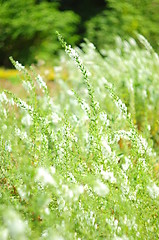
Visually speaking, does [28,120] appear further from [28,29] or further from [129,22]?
[129,22]

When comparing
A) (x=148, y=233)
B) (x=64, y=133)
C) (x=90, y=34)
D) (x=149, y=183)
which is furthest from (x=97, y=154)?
(x=90, y=34)

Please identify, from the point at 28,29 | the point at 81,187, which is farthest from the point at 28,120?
the point at 28,29

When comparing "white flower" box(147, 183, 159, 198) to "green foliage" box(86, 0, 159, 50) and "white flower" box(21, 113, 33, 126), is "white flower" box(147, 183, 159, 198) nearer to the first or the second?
"white flower" box(21, 113, 33, 126)

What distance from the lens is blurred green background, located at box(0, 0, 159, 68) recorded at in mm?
7203

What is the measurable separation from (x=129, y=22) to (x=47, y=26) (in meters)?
1.69

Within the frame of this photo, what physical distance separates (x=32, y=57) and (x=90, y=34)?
148 centimetres

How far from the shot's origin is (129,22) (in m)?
7.27

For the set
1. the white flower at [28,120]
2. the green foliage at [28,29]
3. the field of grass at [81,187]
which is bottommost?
the green foliage at [28,29]

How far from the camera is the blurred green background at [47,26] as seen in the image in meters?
7.20

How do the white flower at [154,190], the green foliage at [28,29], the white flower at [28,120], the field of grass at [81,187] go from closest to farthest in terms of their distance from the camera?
the field of grass at [81,187]
the white flower at [154,190]
the white flower at [28,120]
the green foliage at [28,29]

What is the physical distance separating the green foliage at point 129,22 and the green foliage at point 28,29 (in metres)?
0.69

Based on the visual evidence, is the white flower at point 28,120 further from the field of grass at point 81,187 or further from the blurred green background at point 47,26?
the blurred green background at point 47,26

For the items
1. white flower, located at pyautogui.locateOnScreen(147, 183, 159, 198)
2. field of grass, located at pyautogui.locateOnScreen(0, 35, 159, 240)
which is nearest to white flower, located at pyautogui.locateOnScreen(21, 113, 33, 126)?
field of grass, located at pyautogui.locateOnScreen(0, 35, 159, 240)

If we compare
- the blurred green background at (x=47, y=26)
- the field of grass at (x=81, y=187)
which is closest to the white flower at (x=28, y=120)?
the field of grass at (x=81, y=187)
